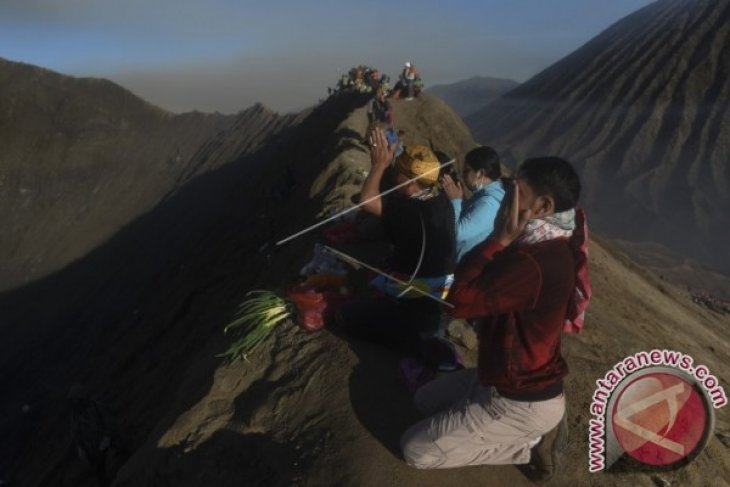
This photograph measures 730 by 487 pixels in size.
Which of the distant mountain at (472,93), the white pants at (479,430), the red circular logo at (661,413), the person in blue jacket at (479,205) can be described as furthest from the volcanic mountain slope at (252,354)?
the distant mountain at (472,93)

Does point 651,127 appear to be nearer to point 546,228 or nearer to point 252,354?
point 252,354

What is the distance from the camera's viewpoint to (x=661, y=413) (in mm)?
3035

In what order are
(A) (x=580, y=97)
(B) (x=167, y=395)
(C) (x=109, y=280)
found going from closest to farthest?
(B) (x=167, y=395), (C) (x=109, y=280), (A) (x=580, y=97)

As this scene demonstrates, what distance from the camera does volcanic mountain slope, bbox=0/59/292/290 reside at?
95.1ft

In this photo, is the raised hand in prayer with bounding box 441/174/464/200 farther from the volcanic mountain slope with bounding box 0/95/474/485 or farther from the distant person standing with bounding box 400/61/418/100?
the distant person standing with bounding box 400/61/418/100

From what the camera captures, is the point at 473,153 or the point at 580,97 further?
the point at 580,97

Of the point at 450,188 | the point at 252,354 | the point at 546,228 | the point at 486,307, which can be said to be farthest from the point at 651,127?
the point at 486,307

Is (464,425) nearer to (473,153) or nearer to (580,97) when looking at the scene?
(473,153)

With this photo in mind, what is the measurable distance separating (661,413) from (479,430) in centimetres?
98

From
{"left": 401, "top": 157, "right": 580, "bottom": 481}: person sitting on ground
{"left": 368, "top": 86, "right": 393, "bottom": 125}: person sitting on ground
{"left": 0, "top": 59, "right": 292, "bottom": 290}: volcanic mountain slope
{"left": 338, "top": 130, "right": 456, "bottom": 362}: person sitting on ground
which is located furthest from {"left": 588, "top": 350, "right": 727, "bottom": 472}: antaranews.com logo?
{"left": 0, "top": 59, "right": 292, "bottom": 290}: volcanic mountain slope

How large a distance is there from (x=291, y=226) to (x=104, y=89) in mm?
37279

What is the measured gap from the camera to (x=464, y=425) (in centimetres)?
303

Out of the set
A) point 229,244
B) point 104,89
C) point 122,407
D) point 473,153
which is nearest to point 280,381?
point 473,153

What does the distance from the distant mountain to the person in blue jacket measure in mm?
96912
